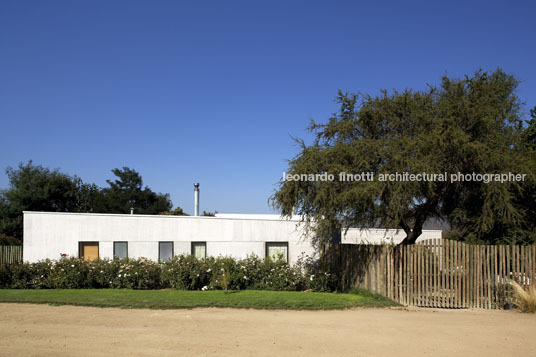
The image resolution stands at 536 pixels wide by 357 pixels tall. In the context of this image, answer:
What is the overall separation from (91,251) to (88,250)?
0.13 metres

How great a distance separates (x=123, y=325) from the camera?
9.38 meters

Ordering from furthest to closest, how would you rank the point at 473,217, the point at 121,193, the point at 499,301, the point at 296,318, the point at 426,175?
the point at 121,193, the point at 473,217, the point at 426,175, the point at 499,301, the point at 296,318

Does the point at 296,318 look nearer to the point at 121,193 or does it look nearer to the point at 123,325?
the point at 123,325

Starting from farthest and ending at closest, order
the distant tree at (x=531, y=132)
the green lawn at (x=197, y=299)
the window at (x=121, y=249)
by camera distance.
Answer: the window at (x=121, y=249) < the distant tree at (x=531, y=132) < the green lawn at (x=197, y=299)

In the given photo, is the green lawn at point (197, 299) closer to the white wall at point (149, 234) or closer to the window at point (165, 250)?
the white wall at point (149, 234)

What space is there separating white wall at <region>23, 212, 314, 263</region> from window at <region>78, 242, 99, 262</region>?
16 centimetres

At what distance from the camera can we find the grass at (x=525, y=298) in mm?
11047

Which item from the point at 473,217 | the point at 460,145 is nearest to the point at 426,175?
the point at 460,145

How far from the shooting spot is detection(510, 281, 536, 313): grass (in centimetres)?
1105

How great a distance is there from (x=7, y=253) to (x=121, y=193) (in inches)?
1432

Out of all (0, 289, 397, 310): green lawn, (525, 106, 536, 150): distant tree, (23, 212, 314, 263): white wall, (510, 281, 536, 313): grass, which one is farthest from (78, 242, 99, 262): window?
(525, 106, 536, 150): distant tree

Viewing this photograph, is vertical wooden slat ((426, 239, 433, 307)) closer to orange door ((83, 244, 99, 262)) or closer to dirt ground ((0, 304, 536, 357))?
dirt ground ((0, 304, 536, 357))

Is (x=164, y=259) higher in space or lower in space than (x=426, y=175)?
lower

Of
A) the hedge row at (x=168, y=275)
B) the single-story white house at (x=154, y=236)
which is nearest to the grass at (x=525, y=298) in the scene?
the hedge row at (x=168, y=275)
